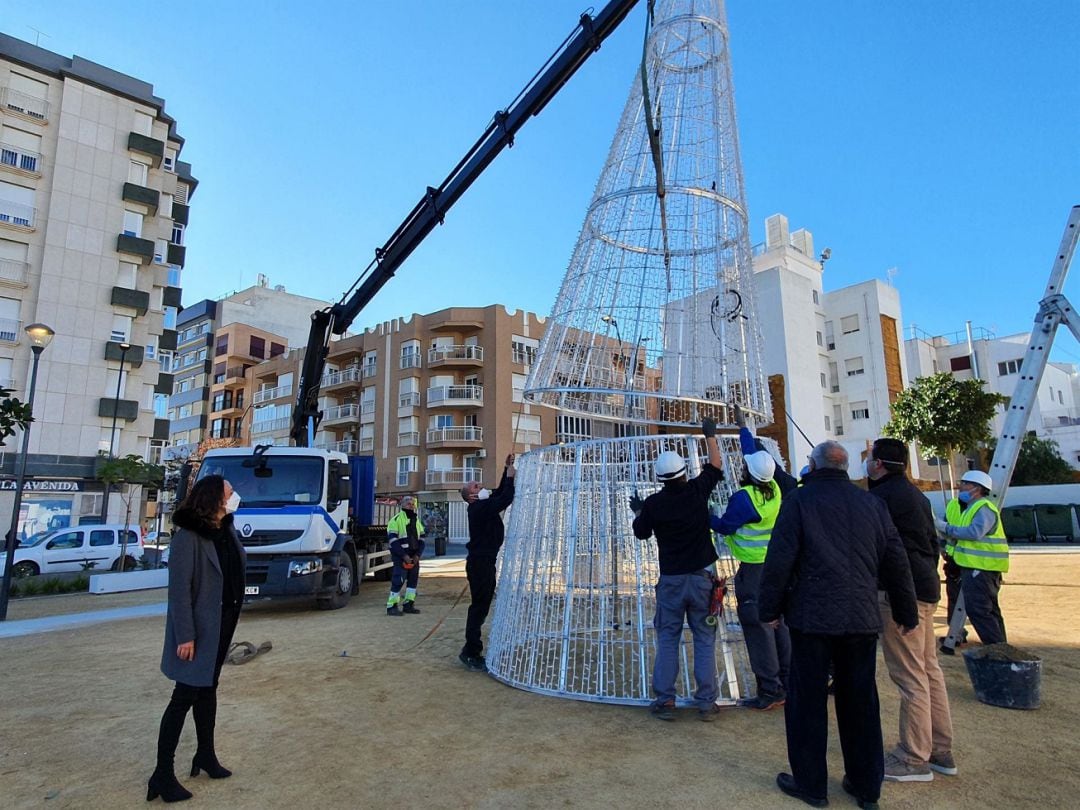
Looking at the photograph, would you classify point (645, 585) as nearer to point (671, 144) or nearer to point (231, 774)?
point (231, 774)

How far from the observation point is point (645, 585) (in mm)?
5703

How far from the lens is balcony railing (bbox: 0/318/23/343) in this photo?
94.1 feet

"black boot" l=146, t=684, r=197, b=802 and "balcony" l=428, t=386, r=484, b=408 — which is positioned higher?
"balcony" l=428, t=386, r=484, b=408

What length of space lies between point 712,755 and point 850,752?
876 mm

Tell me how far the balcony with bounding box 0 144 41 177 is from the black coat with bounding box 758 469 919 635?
123ft

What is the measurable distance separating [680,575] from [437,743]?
202 centimetres

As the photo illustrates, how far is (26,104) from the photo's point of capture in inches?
1196

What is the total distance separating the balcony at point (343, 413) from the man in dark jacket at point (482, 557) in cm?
4277

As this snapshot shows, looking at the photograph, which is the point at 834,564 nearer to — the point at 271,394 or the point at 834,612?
the point at 834,612

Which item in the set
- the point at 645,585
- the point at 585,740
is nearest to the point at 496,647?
the point at 645,585

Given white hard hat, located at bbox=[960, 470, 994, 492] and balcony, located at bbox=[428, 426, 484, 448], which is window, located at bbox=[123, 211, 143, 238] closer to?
balcony, located at bbox=[428, 426, 484, 448]

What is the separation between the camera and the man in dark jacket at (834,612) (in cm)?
342

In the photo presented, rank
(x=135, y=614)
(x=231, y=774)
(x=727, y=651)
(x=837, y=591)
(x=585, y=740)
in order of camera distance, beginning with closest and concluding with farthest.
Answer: (x=837, y=591) → (x=231, y=774) → (x=585, y=740) → (x=727, y=651) → (x=135, y=614)

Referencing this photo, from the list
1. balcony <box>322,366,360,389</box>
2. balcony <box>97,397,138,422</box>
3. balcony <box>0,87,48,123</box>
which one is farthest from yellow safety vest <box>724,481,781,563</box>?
balcony <box>322,366,360,389</box>
